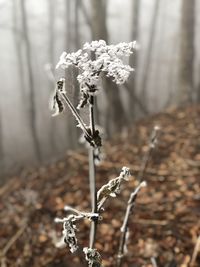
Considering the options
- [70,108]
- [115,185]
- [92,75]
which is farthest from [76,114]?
[115,185]

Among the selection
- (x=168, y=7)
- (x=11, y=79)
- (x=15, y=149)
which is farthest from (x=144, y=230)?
(x=11, y=79)

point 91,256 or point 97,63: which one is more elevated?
point 97,63

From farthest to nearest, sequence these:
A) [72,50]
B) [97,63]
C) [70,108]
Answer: [72,50] < [70,108] < [97,63]

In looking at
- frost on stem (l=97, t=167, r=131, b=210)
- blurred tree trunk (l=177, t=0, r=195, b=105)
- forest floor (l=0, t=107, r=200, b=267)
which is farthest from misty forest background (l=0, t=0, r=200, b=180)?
frost on stem (l=97, t=167, r=131, b=210)

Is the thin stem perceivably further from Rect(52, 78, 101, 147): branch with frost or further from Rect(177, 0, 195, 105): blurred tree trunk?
Rect(177, 0, 195, 105): blurred tree trunk

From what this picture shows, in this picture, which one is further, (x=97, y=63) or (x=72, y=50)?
Answer: (x=72, y=50)

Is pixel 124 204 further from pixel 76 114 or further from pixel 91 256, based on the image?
pixel 76 114

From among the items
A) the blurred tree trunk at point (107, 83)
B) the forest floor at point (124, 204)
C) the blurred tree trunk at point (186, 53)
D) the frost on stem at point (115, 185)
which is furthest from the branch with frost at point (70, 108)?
the blurred tree trunk at point (186, 53)
